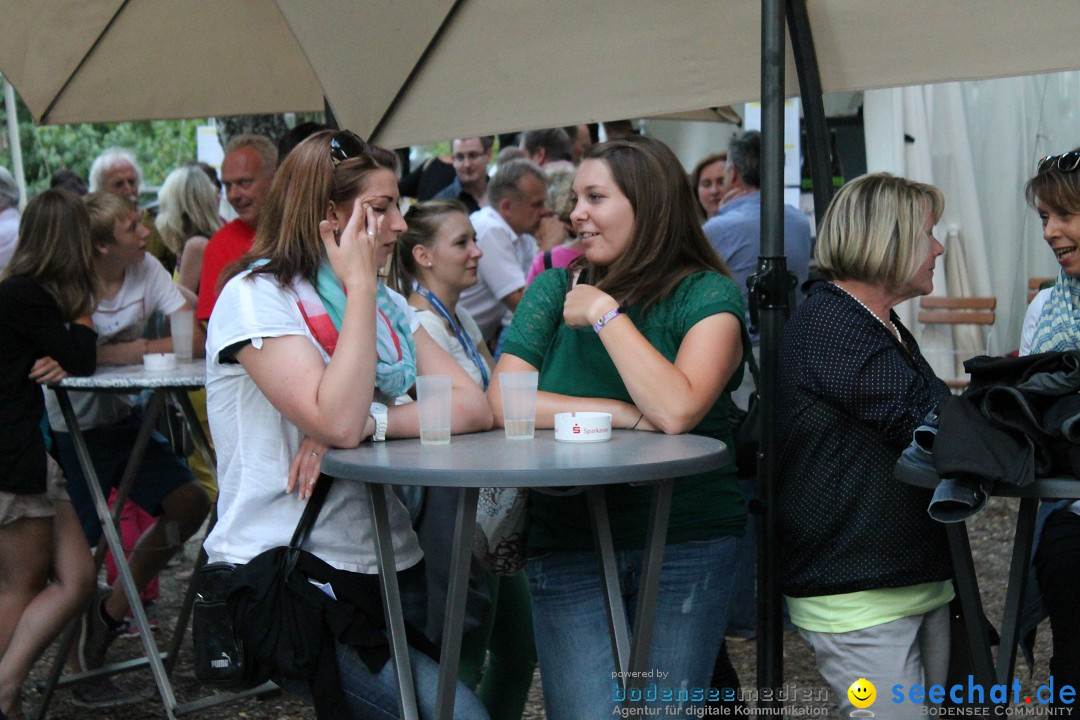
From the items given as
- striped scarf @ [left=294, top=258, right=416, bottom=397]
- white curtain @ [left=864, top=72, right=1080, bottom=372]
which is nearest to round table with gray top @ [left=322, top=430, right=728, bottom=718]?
striped scarf @ [left=294, top=258, right=416, bottom=397]

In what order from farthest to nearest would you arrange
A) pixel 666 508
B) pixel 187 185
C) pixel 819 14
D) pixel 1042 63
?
pixel 187 185 < pixel 819 14 < pixel 1042 63 < pixel 666 508

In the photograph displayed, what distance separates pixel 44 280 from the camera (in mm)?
→ 3947

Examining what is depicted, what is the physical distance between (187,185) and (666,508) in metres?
5.38

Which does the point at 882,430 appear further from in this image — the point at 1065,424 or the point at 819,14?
the point at 819,14

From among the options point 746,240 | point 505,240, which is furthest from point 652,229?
point 505,240

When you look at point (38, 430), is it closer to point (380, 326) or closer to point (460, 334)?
point (460, 334)

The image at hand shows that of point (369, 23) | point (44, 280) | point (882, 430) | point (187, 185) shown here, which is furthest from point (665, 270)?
point (187, 185)

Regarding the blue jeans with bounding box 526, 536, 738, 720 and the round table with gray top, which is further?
the blue jeans with bounding box 526, 536, 738, 720

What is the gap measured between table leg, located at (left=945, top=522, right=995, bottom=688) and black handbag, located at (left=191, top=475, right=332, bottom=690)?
4.34 ft

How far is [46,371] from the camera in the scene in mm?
3854

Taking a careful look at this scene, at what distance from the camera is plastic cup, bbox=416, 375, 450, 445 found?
2.58m

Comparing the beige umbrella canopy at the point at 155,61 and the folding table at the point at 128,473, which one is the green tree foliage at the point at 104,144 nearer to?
the beige umbrella canopy at the point at 155,61

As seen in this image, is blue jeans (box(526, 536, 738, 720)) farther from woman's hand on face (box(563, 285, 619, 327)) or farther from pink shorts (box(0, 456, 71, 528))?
pink shorts (box(0, 456, 71, 528))

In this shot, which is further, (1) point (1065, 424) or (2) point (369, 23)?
(2) point (369, 23)
